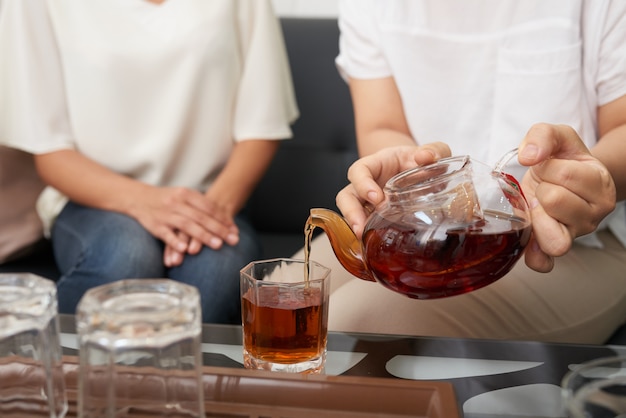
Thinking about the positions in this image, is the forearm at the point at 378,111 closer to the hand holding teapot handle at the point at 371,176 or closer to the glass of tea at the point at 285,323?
the hand holding teapot handle at the point at 371,176

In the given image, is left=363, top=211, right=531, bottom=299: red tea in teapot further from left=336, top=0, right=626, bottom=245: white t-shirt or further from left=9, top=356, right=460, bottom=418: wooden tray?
left=336, top=0, right=626, bottom=245: white t-shirt

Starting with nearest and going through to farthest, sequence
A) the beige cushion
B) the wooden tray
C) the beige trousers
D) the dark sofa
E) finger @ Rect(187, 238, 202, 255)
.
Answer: the wooden tray → the beige trousers → finger @ Rect(187, 238, 202, 255) → the beige cushion → the dark sofa

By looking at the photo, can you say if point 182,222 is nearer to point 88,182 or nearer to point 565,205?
point 88,182

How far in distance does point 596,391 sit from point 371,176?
1.29ft

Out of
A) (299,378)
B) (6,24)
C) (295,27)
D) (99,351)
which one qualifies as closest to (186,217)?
(6,24)

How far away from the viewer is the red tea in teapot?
733 millimetres

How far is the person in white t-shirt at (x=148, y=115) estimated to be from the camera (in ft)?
4.99

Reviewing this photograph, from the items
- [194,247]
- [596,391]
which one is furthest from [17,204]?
[596,391]

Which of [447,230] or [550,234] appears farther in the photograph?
[550,234]

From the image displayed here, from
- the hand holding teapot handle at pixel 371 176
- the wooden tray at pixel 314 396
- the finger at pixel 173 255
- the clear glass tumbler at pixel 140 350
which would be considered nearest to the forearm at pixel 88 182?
the finger at pixel 173 255

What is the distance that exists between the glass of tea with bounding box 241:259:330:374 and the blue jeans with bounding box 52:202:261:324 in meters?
0.65

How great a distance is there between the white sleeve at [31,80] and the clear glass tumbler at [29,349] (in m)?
1.00

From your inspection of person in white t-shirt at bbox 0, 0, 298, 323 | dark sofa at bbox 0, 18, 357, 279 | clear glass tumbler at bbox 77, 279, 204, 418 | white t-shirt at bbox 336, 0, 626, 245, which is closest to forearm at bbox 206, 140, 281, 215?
person in white t-shirt at bbox 0, 0, 298, 323

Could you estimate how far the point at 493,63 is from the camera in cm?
130
